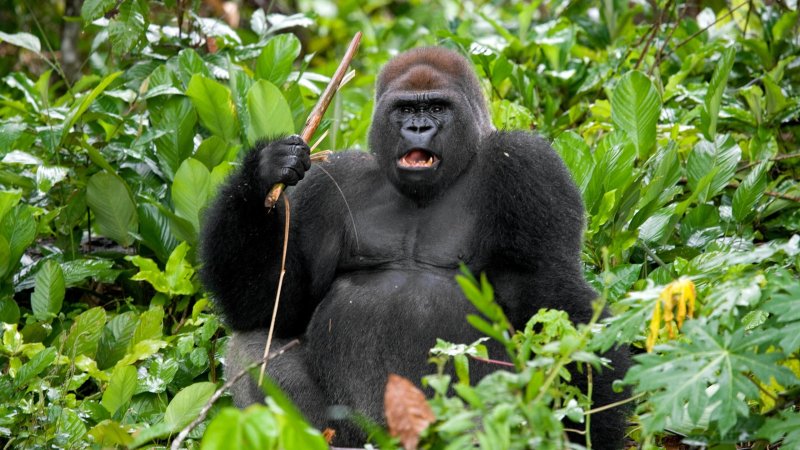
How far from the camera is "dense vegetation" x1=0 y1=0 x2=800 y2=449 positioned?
2.88 meters

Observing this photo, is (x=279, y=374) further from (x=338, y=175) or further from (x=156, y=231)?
(x=156, y=231)

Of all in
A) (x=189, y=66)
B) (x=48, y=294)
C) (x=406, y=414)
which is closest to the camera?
(x=406, y=414)

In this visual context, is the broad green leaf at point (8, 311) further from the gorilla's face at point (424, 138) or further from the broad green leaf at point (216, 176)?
the gorilla's face at point (424, 138)

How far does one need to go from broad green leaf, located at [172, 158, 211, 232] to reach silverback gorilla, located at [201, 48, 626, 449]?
0.74 meters

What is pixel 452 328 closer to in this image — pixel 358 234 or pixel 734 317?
pixel 358 234

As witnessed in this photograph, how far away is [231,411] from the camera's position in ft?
6.97

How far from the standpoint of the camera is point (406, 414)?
237cm

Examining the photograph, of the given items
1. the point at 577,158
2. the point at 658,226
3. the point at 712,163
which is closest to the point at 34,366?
the point at 577,158

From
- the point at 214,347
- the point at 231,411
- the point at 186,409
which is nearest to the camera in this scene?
the point at 231,411

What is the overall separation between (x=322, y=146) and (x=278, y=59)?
1.84 ft

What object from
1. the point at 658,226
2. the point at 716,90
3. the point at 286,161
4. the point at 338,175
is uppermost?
the point at 716,90

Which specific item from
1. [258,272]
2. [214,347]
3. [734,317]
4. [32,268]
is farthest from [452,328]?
[32,268]

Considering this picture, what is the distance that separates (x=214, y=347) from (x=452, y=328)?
3.86 feet

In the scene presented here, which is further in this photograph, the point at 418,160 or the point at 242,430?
the point at 418,160
